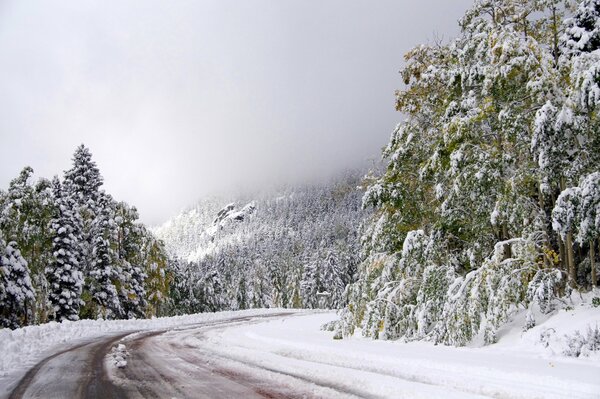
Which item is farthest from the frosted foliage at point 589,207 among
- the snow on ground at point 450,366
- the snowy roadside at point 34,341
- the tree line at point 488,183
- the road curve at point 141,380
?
the snowy roadside at point 34,341

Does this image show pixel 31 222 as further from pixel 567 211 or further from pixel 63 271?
pixel 567 211

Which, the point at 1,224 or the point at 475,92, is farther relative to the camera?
the point at 1,224

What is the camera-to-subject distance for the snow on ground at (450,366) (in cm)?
595

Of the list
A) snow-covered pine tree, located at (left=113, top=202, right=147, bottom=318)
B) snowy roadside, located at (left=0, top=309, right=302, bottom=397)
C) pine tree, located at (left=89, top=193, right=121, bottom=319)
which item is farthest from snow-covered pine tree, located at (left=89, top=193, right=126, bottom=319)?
snowy roadside, located at (left=0, top=309, right=302, bottom=397)

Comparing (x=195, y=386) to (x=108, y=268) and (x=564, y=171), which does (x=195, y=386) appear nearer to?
(x=564, y=171)

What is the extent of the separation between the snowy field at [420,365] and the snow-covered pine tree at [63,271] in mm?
14059

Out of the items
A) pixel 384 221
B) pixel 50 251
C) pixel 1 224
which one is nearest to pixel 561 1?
pixel 384 221

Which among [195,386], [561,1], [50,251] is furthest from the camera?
[50,251]

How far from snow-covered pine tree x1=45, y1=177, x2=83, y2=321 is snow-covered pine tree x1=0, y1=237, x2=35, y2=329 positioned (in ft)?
12.4

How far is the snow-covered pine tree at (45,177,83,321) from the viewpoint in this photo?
25672mm

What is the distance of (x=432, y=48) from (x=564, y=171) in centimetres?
733

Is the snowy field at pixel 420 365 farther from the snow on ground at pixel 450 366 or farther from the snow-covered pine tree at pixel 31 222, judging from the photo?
the snow-covered pine tree at pixel 31 222

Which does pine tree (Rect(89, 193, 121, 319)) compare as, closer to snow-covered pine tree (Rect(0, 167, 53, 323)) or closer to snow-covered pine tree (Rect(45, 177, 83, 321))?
snow-covered pine tree (Rect(45, 177, 83, 321))

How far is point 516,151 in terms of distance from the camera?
12.5 meters
